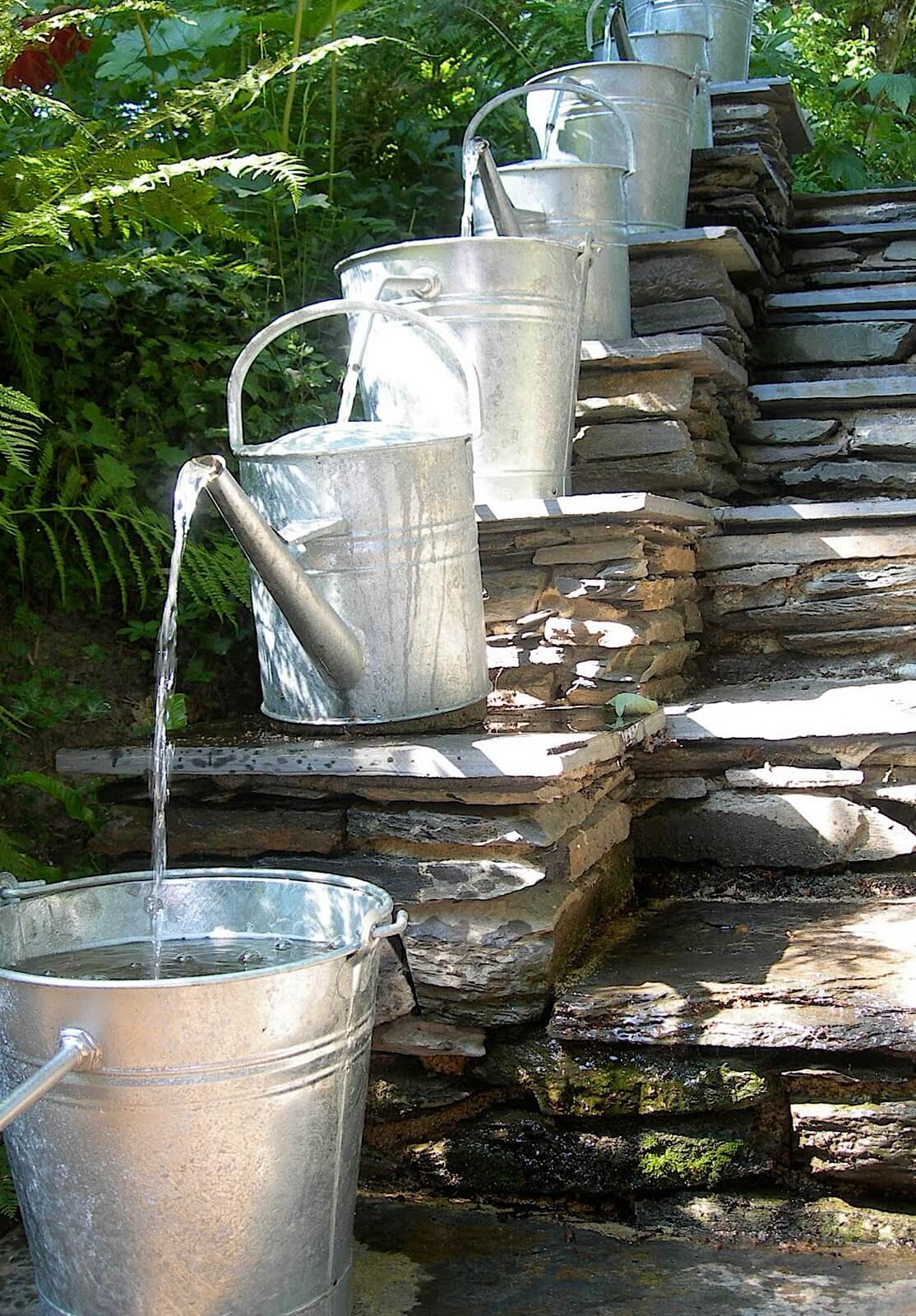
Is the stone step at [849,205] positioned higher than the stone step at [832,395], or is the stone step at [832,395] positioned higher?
the stone step at [849,205]

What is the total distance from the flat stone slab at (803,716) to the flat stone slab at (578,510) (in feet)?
1.34

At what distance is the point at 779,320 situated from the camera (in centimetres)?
453

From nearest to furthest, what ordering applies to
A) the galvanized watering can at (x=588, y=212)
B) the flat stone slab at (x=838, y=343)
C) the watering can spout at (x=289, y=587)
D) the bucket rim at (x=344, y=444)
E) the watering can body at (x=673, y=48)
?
the watering can spout at (x=289, y=587)
the bucket rim at (x=344, y=444)
the galvanized watering can at (x=588, y=212)
the flat stone slab at (x=838, y=343)
the watering can body at (x=673, y=48)

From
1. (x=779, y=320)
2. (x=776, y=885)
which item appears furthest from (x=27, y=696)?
(x=779, y=320)

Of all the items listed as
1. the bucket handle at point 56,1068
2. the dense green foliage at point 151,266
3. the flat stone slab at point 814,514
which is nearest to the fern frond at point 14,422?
the dense green foliage at point 151,266

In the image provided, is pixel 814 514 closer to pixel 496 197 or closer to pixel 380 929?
pixel 496 197

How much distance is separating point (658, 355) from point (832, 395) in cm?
91

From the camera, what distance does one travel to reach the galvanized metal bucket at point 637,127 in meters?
3.77

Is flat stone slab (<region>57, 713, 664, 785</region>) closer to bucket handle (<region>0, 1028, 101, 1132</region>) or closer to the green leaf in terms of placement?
the green leaf

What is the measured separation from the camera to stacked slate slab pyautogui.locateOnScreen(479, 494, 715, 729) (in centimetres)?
282

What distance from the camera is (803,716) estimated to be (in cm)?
277

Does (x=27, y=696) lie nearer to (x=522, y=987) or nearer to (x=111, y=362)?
(x=111, y=362)

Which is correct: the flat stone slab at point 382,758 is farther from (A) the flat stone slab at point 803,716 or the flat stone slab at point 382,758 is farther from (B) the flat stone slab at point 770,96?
(B) the flat stone slab at point 770,96

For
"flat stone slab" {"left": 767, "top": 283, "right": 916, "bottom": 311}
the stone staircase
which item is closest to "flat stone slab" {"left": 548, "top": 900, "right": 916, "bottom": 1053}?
the stone staircase
